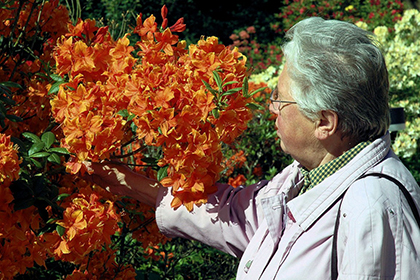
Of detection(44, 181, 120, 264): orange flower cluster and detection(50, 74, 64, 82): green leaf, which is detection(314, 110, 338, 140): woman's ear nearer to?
detection(44, 181, 120, 264): orange flower cluster

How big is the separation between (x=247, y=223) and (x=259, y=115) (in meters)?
3.12

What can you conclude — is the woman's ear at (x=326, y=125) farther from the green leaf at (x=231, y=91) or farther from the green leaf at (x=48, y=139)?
the green leaf at (x=48, y=139)

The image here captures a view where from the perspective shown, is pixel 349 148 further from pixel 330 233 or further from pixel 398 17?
pixel 398 17

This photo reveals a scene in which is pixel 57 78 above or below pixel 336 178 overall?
above

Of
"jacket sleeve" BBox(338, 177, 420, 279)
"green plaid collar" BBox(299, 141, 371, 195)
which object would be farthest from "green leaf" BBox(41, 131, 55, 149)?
"jacket sleeve" BBox(338, 177, 420, 279)

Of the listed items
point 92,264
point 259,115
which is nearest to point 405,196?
point 92,264

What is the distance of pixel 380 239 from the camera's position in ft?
4.50

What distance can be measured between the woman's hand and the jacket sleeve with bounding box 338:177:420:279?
2.67 feet

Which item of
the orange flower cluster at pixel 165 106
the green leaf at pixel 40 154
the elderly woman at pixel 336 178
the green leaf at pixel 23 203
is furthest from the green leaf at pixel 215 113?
the green leaf at pixel 23 203

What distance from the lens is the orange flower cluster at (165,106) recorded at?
5.22ft

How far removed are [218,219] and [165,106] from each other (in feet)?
1.82

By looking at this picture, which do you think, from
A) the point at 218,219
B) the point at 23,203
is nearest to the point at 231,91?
the point at 218,219

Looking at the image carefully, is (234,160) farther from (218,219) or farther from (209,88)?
(209,88)

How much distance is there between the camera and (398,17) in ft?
29.7
